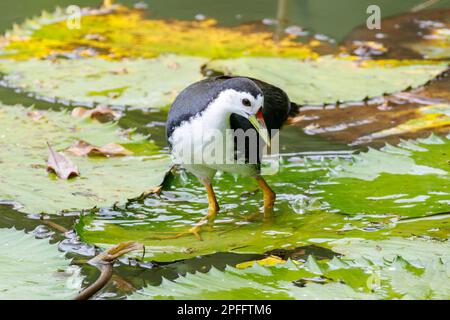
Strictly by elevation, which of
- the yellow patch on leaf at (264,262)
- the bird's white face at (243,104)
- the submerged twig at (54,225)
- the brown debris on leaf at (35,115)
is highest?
the bird's white face at (243,104)

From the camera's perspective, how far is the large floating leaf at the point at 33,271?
2439 mm

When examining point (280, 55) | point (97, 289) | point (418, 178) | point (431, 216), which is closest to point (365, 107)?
point (280, 55)

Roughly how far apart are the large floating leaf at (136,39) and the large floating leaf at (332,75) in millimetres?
482

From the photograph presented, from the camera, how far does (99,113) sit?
4758 millimetres

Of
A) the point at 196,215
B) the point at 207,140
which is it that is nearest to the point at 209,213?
the point at 196,215

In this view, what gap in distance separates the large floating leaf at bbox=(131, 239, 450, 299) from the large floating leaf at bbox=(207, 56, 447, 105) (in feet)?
8.14

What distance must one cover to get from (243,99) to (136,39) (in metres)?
3.21

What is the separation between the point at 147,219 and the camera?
339 centimetres

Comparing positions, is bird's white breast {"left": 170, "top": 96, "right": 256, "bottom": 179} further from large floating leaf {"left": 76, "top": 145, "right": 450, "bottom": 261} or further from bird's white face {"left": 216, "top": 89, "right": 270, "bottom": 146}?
large floating leaf {"left": 76, "top": 145, "right": 450, "bottom": 261}

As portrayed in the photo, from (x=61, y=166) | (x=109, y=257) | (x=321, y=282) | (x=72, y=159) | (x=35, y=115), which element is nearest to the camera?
(x=321, y=282)

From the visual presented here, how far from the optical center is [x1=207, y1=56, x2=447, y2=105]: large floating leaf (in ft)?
16.1

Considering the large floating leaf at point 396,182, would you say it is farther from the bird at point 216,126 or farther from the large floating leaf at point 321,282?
the large floating leaf at point 321,282

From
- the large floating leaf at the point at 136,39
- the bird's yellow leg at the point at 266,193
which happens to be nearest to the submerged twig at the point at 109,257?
the bird's yellow leg at the point at 266,193

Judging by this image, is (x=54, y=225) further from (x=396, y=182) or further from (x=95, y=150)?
(x=396, y=182)
